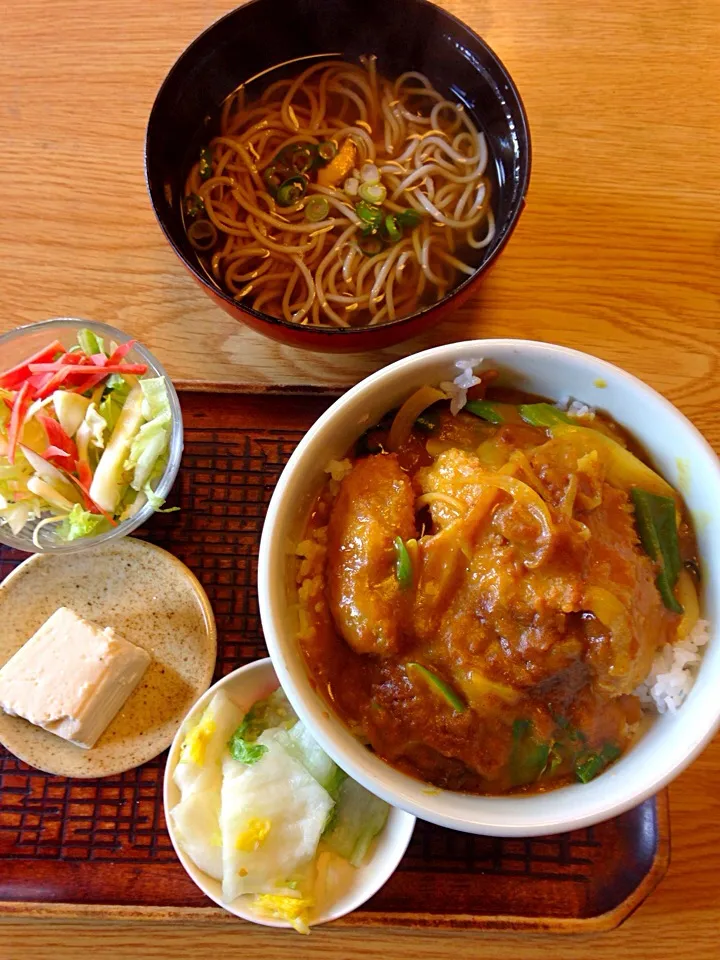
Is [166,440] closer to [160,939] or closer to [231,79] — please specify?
[231,79]

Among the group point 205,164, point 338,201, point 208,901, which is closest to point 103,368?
point 205,164

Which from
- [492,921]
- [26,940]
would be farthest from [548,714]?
[26,940]

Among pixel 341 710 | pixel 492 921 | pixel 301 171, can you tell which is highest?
pixel 301 171

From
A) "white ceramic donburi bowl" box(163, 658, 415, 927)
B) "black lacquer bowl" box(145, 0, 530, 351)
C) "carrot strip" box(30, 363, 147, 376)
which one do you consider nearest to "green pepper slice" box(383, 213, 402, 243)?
"black lacquer bowl" box(145, 0, 530, 351)

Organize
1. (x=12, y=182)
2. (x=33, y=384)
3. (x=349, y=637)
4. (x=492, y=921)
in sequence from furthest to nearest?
1. (x=12, y=182)
2. (x=33, y=384)
3. (x=492, y=921)
4. (x=349, y=637)

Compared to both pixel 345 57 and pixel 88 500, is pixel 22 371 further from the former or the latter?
pixel 345 57

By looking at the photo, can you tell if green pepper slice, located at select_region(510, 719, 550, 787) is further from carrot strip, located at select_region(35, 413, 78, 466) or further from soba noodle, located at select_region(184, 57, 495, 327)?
carrot strip, located at select_region(35, 413, 78, 466)
